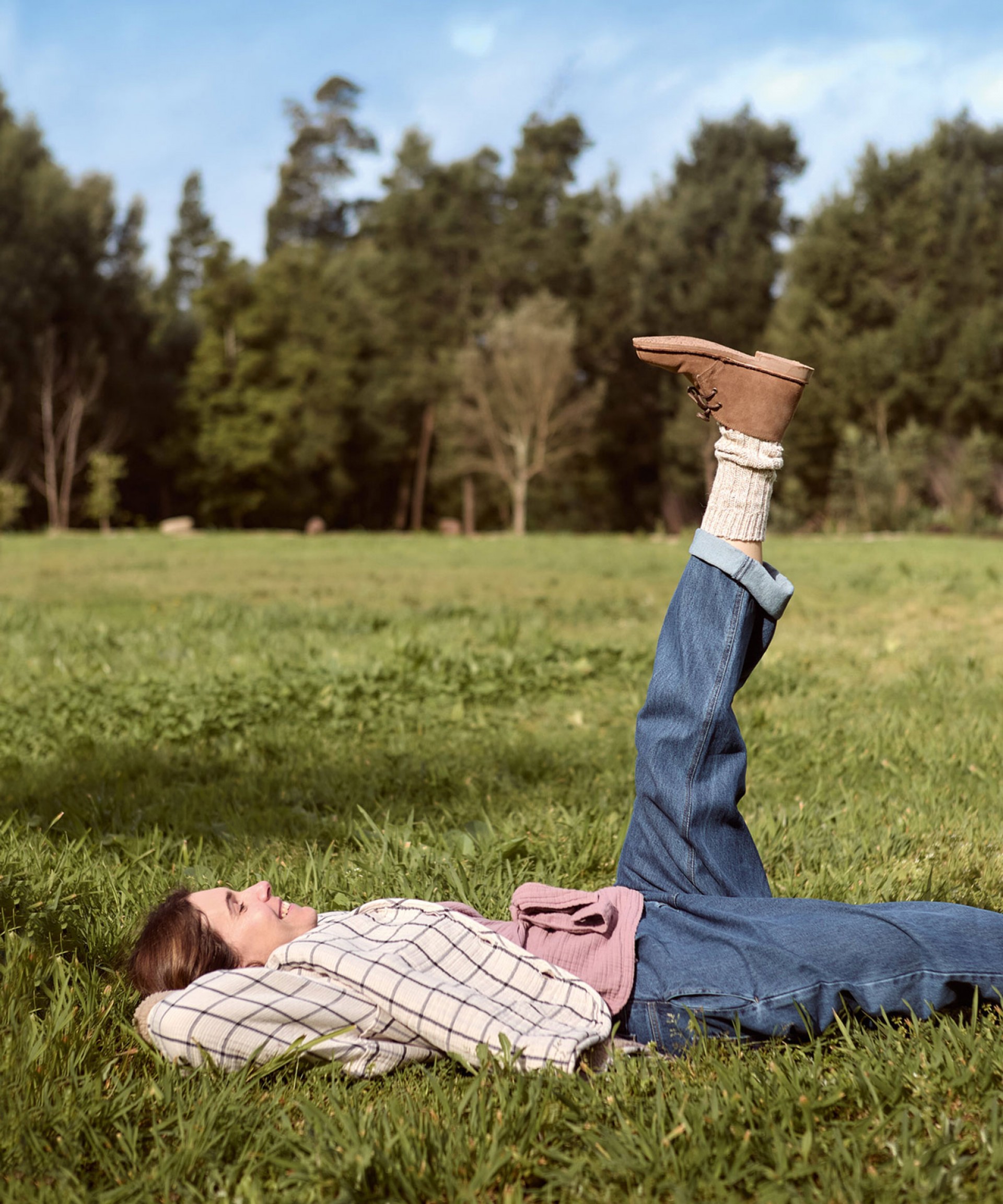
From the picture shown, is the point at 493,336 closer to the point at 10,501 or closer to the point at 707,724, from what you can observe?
the point at 10,501

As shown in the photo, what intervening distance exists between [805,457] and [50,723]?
1139 inches

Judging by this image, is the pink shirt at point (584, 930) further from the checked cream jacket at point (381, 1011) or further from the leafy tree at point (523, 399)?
the leafy tree at point (523, 399)

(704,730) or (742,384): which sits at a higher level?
(742,384)

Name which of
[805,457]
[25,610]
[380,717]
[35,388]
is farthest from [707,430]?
[380,717]

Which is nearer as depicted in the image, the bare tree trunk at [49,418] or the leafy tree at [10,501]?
the leafy tree at [10,501]

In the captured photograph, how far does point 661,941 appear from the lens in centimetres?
227

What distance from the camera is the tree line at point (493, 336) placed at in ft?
97.9

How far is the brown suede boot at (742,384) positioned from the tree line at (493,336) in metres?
23.5

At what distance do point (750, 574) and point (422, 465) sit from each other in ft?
121

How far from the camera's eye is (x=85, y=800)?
3.79 m

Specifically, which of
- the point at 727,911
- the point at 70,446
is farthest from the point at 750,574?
the point at 70,446

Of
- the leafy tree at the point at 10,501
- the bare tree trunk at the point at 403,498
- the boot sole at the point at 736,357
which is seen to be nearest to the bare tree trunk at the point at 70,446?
the leafy tree at the point at 10,501

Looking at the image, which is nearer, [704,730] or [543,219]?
[704,730]

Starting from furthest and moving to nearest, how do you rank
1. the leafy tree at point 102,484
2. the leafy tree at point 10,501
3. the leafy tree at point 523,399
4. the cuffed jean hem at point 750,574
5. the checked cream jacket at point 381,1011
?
the leafy tree at point 523,399 → the leafy tree at point 102,484 → the leafy tree at point 10,501 → the cuffed jean hem at point 750,574 → the checked cream jacket at point 381,1011
